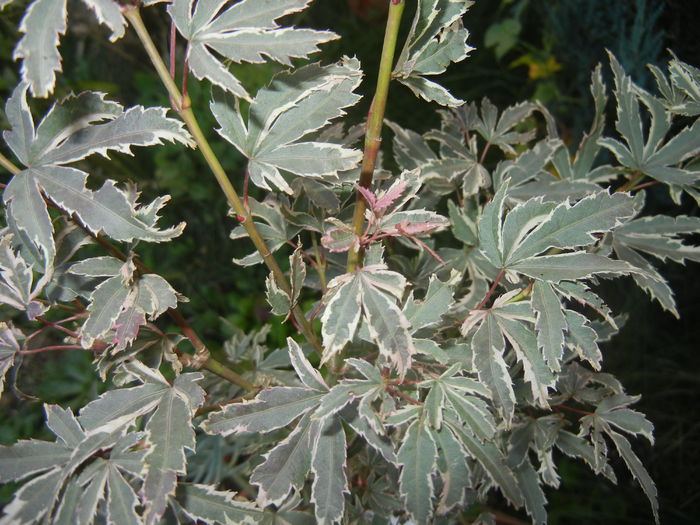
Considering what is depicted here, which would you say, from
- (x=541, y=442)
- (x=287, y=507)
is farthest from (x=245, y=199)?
(x=541, y=442)

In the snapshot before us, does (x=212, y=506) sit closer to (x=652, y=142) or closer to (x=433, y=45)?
(x=433, y=45)

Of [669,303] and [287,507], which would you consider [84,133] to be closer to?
[287,507]

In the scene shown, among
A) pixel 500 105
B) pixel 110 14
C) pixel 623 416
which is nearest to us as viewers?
pixel 110 14

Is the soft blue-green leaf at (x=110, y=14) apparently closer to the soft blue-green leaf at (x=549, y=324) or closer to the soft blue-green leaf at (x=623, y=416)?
the soft blue-green leaf at (x=549, y=324)

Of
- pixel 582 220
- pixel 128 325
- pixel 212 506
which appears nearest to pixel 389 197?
pixel 582 220

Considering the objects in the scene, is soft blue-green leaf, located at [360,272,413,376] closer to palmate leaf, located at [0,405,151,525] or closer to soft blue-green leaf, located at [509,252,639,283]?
soft blue-green leaf, located at [509,252,639,283]
